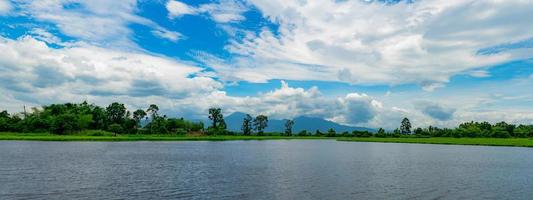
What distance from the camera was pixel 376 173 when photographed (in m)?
57.1

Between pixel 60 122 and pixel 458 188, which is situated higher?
pixel 60 122

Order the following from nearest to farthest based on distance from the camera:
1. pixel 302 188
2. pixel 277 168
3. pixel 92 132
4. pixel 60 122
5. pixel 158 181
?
pixel 302 188 < pixel 158 181 < pixel 277 168 < pixel 60 122 < pixel 92 132

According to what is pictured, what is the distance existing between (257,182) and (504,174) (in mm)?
37692

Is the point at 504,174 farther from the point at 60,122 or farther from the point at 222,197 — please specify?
the point at 60,122

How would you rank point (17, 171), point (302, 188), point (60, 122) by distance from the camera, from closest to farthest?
1. point (302, 188)
2. point (17, 171)
3. point (60, 122)

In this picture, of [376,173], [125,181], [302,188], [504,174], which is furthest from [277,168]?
[504,174]

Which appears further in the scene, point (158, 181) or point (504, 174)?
point (504, 174)

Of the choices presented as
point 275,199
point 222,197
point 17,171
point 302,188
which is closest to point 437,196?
point 302,188

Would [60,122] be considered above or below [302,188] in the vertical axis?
above

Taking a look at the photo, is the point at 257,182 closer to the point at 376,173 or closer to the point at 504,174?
the point at 376,173

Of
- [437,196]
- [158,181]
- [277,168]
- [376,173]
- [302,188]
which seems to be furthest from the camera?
[277,168]

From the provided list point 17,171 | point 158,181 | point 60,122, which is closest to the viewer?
point 158,181

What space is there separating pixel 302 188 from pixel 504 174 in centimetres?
3467

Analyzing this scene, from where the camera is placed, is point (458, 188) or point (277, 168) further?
point (277, 168)
